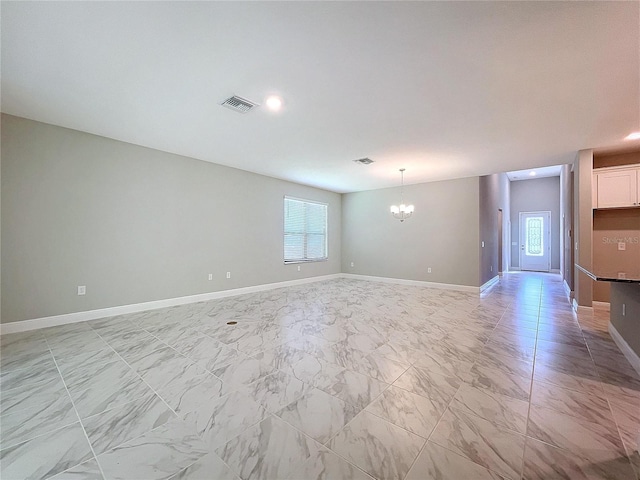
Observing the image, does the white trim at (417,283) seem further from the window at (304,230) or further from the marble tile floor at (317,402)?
the marble tile floor at (317,402)

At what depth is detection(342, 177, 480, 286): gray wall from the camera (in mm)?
6395

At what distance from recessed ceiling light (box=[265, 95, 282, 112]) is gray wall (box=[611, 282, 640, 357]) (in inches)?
160

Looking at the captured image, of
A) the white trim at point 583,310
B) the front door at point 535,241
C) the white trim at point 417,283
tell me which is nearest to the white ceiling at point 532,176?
the front door at point 535,241

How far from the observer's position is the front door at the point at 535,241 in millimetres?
9836

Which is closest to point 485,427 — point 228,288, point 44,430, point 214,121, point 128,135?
point 44,430

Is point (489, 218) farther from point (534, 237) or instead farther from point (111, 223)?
point (111, 223)

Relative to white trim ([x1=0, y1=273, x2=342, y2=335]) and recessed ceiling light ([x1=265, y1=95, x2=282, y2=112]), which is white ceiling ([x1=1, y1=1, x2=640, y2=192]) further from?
white trim ([x1=0, y1=273, x2=342, y2=335])

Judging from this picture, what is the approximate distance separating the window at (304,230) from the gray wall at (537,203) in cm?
795

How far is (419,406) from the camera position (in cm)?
192

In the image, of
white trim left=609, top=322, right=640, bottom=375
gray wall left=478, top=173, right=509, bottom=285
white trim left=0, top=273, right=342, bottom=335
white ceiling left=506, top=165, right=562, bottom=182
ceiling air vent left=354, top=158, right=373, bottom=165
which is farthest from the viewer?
white ceiling left=506, top=165, right=562, bottom=182

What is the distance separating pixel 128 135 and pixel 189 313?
9.63 ft

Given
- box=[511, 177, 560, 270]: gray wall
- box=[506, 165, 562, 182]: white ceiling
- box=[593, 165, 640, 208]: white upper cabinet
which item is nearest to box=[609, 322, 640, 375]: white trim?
box=[593, 165, 640, 208]: white upper cabinet

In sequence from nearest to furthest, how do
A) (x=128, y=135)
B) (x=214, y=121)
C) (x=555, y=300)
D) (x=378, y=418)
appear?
(x=378, y=418), (x=214, y=121), (x=128, y=135), (x=555, y=300)

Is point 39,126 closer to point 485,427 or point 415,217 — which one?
point 485,427
